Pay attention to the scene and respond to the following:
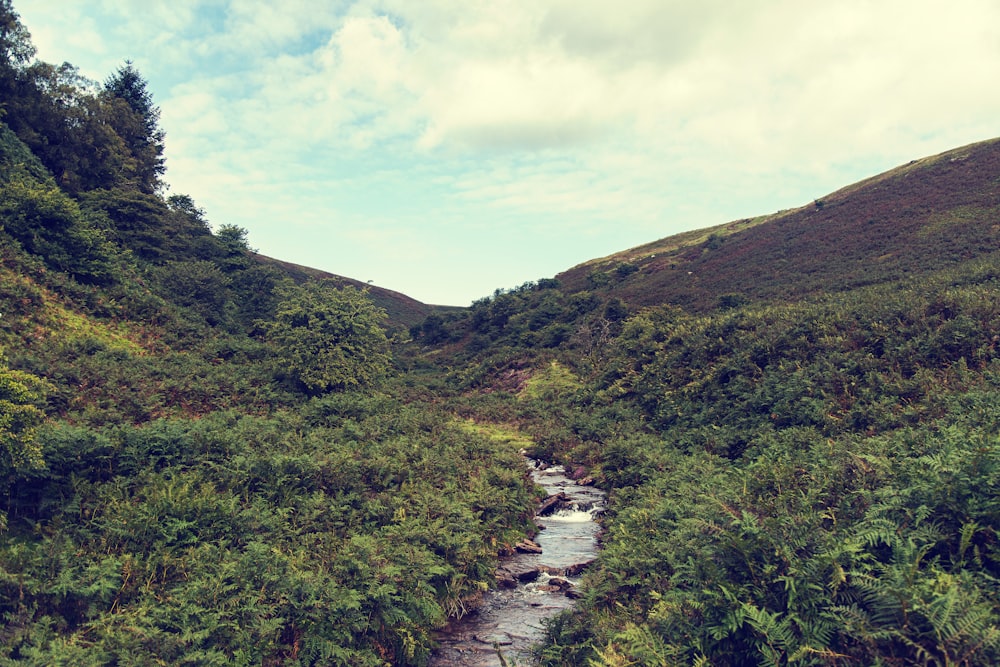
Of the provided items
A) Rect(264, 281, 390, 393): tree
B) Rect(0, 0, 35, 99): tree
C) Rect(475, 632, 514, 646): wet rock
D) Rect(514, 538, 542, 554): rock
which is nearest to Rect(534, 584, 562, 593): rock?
Rect(514, 538, 542, 554): rock

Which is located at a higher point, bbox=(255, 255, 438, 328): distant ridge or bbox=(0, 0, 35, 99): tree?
bbox=(0, 0, 35, 99): tree

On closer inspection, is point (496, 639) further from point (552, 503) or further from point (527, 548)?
point (552, 503)

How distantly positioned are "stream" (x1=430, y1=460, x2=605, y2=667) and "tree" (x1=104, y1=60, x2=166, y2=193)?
2050 inches

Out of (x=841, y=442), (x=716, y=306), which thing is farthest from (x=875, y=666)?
(x=716, y=306)

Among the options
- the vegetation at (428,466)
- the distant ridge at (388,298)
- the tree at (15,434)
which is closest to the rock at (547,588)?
the vegetation at (428,466)

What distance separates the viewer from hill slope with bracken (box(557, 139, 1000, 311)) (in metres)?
36.5

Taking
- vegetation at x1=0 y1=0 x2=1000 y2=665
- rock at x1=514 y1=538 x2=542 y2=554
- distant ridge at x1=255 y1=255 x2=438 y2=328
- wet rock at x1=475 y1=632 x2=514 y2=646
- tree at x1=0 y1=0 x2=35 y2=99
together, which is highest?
tree at x1=0 y1=0 x2=35 y2=99

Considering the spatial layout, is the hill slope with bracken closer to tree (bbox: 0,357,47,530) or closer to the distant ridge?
tree (bbox: 0,357,47,530)

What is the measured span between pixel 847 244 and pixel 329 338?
151 feet

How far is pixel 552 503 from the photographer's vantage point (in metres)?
18.0

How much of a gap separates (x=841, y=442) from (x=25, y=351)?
24.6 m

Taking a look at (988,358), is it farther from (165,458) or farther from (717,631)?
(165,458)

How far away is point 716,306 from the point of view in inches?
1660

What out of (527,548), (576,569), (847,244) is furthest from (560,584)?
(847,244)
